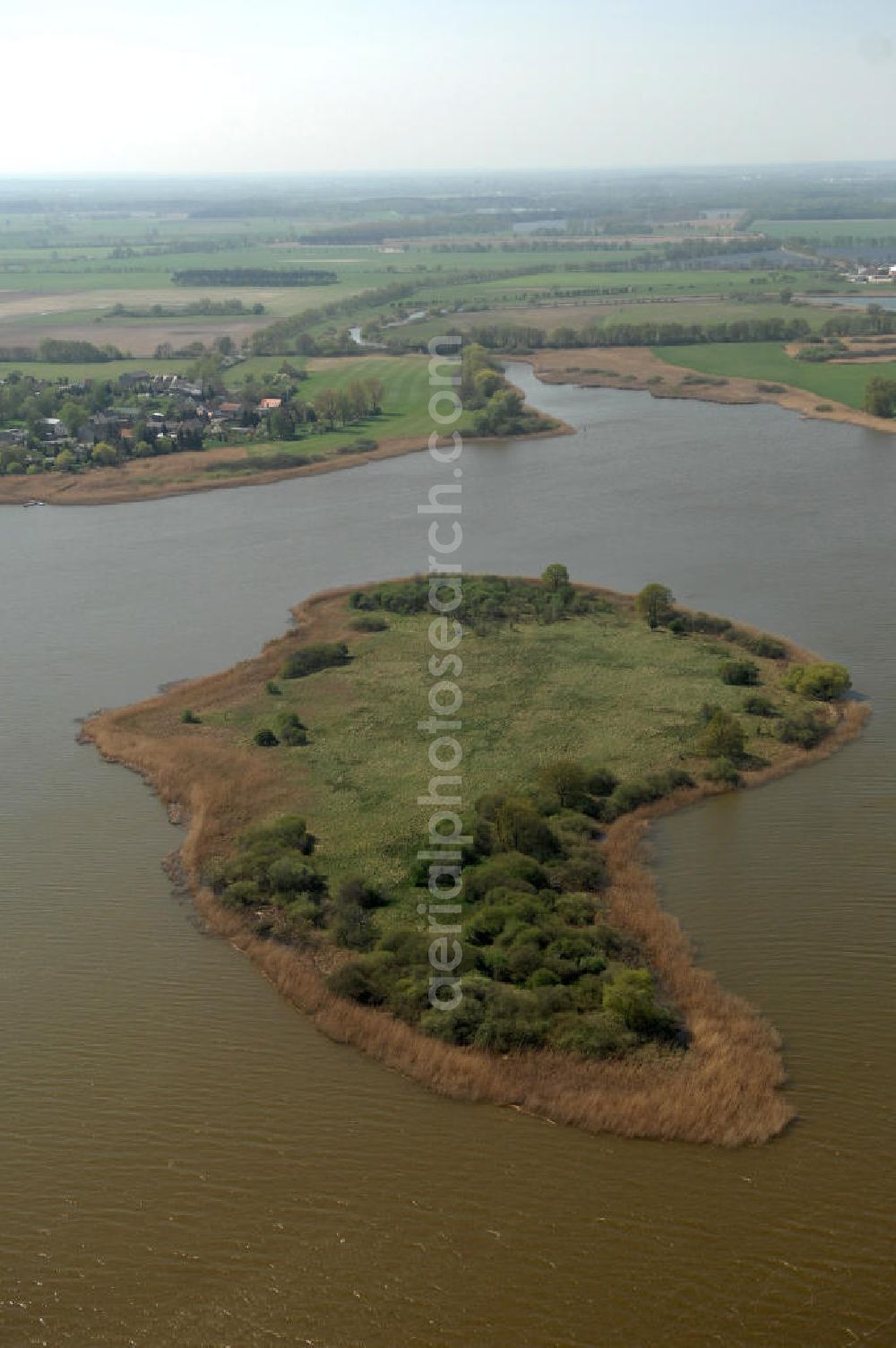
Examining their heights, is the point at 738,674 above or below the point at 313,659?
above

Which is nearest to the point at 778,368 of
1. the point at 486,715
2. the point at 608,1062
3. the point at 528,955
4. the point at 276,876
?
the point at 486,715

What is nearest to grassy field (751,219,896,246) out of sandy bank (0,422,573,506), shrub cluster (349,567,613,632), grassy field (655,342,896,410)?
grassy field (655,342,896,410)

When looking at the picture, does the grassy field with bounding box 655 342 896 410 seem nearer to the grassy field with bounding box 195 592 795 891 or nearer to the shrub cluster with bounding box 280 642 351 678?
the grassy field with bounding box 195 592 795 891

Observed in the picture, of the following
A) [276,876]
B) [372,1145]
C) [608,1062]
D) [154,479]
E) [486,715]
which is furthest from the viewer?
[154,479]

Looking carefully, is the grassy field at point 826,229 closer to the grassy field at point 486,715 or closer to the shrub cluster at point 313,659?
the grassy field at point 486,715

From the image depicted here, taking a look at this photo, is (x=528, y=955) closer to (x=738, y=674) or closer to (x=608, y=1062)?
(x=608, y=1062)

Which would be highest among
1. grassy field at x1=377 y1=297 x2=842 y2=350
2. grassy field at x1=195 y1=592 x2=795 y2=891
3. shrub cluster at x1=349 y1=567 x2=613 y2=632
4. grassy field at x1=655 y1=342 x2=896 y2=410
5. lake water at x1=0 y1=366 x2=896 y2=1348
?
grassy field at x1=377 y1=297 x2=842 y2=350

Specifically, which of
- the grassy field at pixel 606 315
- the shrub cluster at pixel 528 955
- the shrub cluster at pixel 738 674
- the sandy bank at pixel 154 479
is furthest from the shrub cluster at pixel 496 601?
the grassy field at pixel 606 315
